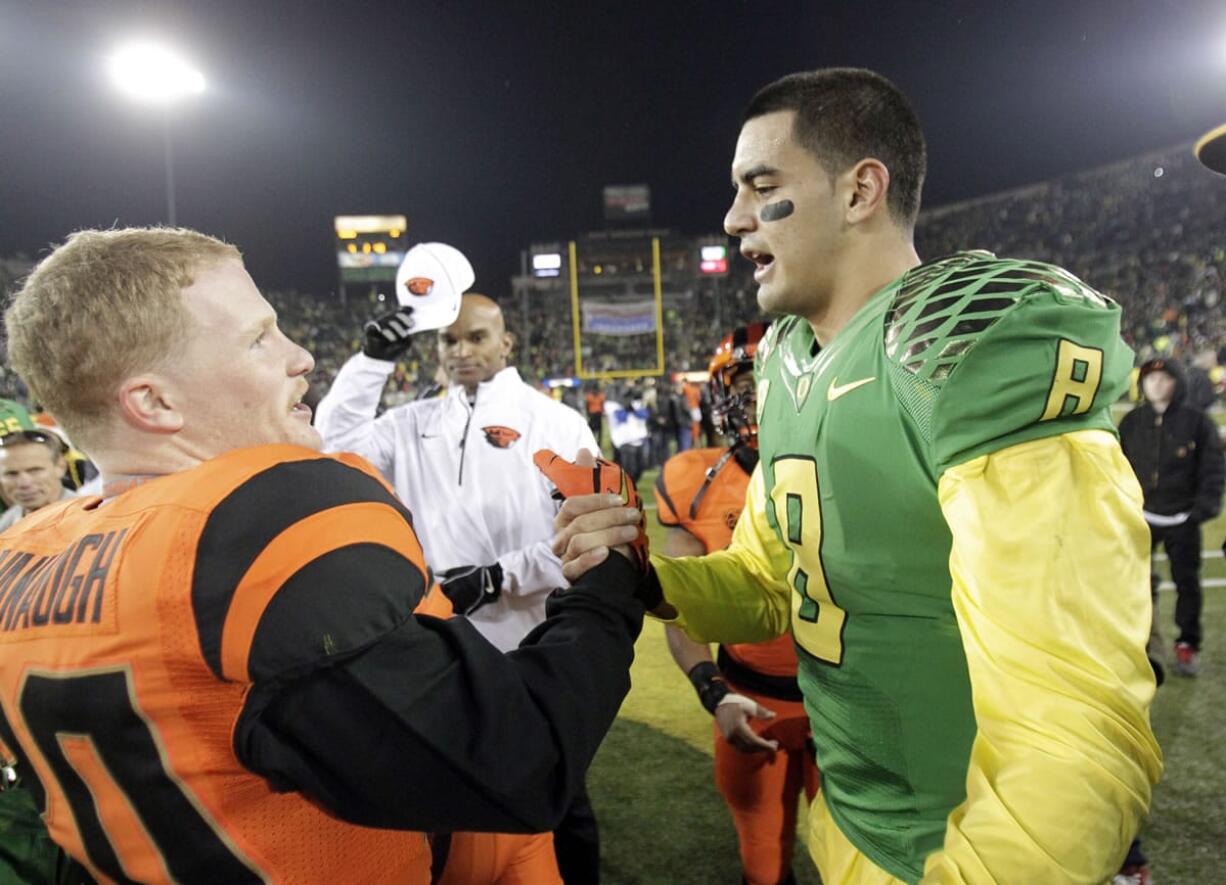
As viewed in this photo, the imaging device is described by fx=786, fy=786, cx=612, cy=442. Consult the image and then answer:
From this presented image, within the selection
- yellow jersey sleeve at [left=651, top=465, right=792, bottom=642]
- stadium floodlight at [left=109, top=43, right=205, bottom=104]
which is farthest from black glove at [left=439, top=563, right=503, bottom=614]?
stadium floodlight at [left=109, top=43, right=205, bottom=104]

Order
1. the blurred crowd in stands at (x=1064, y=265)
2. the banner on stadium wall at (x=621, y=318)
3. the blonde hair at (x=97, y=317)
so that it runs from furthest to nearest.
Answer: the banner on stadium wall at (x=621, y=318)
the blurred crowd in stands at (x=1064, y=265)
the blonde hair at (x=97, y=317)

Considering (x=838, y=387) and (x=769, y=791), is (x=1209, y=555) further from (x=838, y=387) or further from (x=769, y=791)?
(x=838, y=387)

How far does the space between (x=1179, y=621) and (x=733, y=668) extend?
3623 millimetres

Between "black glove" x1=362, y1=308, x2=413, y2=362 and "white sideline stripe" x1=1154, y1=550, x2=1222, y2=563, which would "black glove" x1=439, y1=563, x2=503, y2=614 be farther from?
"white sideline stripe" x1=1154, y1=550, x2=1222, y2=563

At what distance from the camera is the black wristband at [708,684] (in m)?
2.57

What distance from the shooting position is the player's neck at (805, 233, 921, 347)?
61.6 inches

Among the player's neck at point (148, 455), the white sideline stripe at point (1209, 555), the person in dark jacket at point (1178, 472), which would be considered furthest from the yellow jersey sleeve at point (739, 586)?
the white sideline stripe at point (1209, 555)

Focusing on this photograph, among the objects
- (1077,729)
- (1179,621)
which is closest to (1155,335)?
(1179,621)

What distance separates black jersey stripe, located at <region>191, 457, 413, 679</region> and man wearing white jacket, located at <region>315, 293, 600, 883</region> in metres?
1.83

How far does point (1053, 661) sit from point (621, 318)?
39.4m

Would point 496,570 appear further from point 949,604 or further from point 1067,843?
point 1067,843

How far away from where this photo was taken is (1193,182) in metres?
33.4

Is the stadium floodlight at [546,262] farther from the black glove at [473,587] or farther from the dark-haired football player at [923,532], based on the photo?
the dark-haired football player at [923,532]

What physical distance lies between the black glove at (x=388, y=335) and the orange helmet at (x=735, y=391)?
129 centimetres
